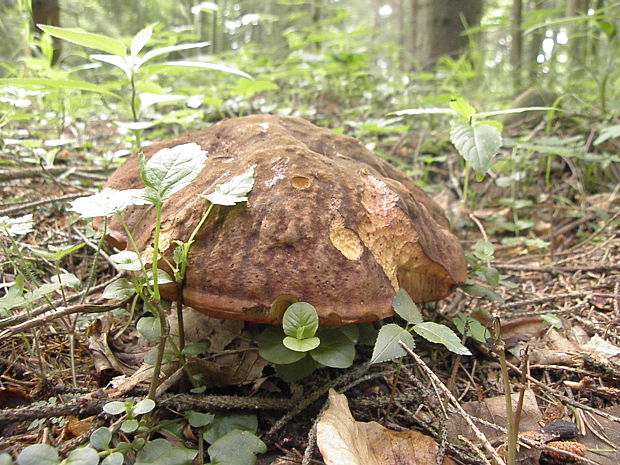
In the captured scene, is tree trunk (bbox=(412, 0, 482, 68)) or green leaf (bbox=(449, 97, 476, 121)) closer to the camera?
green leaf (bbox=(449, 97, 476, 121))

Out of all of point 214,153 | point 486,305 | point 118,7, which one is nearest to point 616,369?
point 486,305

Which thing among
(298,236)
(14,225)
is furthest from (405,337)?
(14,225)

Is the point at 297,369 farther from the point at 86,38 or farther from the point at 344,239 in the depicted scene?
the point at 86,38

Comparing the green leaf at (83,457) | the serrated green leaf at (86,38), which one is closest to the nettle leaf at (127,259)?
the green leaf at (83,457)

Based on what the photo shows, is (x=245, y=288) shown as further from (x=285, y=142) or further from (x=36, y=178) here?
(x=36, y=178)

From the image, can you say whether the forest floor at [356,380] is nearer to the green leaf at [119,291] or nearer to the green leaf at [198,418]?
the green leaf at [198,418]

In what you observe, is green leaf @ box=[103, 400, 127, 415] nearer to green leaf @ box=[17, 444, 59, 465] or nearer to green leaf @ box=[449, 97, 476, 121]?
green leaf @ box=[17, 444, 59, 465]

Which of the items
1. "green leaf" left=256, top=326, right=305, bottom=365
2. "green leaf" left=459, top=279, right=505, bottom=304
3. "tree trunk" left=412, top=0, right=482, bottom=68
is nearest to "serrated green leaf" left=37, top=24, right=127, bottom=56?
"green leaf" left=256, top=326, right=305, bottom=365
